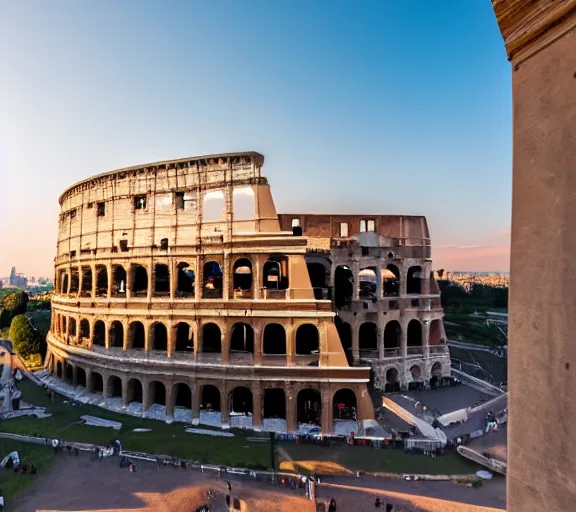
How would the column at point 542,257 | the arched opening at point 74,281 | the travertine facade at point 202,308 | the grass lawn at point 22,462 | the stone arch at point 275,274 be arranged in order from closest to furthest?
1. the column at point 542,257
2. the grass lawn at point 22,462
3. the travertine facade at point 202,308
4. the stone arch at point 275,274
5. the arched opening at point 74,281

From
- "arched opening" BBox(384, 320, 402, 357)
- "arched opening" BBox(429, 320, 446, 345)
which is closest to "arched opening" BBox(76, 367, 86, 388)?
"arched opening" BBox(384, 320, 402, 357)

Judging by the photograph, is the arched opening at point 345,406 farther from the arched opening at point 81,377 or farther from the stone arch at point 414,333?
the arched opening at point 81,377

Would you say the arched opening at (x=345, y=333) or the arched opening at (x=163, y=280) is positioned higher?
the arched opening at (x=163, y=280)

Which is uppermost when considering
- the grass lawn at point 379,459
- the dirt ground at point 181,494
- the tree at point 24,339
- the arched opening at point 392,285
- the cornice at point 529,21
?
the cornice at point 529,21

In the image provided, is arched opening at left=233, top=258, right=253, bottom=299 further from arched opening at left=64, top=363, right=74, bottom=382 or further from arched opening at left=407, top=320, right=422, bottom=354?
arched opening at left=64, top=363, right=74, bottom=382

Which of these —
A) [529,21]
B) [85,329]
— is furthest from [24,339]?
[529,21]

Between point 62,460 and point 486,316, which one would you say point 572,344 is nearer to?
point 62,460

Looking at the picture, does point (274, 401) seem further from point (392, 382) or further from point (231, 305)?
point (392, 382)

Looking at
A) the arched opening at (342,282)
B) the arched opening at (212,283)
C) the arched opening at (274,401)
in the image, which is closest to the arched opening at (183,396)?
the arched opening at (274,401)
